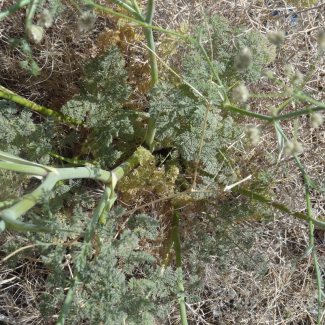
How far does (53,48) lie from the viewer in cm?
174

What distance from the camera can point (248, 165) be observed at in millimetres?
1784

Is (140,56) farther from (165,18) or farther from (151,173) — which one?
(151,173)

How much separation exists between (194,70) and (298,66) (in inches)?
26.7

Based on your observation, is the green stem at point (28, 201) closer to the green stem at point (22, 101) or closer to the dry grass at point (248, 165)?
the green stem at point (22, 101)

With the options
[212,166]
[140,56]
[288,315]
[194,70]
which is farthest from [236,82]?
[288,315]

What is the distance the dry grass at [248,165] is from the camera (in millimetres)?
1750

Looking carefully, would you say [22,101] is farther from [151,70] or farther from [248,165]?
[248,165]

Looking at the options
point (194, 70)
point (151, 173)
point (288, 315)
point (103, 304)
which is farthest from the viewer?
point (288, 315)

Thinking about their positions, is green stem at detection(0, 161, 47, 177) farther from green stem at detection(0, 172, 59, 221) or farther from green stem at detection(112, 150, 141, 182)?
green stem at detection(112, 150, 141, 182)

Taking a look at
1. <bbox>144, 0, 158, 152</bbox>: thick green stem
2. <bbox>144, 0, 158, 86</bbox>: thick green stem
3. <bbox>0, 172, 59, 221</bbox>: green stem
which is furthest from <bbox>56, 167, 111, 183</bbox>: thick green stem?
<bbox>144, 0, 158, 86</bbox>: thick green stem

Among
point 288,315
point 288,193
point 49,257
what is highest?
point 49,257

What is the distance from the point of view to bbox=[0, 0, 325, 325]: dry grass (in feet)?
5.74

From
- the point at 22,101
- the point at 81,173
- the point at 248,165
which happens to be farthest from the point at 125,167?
the point at 248,165

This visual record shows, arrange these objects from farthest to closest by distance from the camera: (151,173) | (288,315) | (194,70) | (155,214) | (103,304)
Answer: (288,315) < (155,214) < (151,173) < (194,70) < (103,304)
